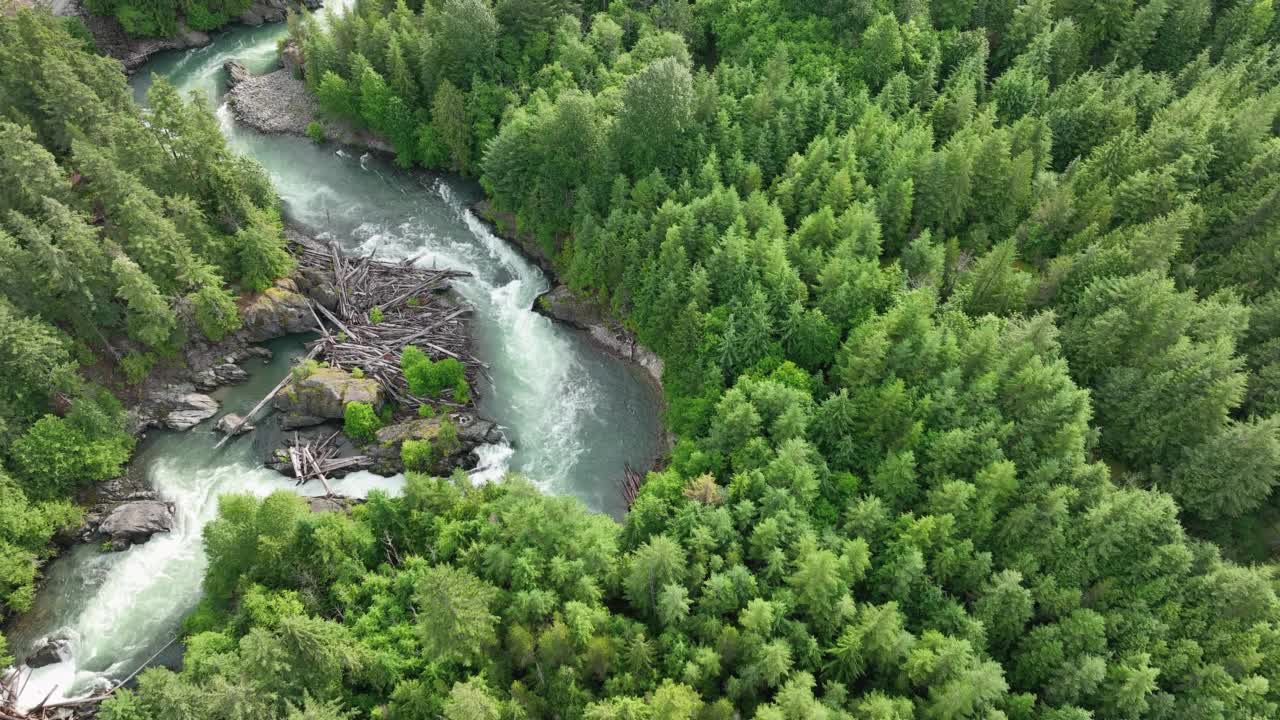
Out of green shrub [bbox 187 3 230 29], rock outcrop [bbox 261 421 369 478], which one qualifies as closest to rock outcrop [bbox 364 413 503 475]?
rock outcrop [bbox 261 421 369 478]

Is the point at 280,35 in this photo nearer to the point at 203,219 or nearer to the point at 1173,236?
the point at 203,219

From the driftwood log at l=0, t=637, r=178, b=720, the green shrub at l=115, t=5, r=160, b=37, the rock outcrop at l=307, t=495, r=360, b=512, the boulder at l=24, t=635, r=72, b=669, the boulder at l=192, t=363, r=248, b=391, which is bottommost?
the driftwood log at l=0, t=637, r=178, b=720

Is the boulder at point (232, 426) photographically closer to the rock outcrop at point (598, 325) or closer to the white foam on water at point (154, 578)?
the white foam on water at point (154, 578)

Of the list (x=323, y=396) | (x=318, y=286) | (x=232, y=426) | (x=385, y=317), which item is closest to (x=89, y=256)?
(x=232, y=426)

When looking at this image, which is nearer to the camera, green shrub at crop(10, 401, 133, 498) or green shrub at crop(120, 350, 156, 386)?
green shrub at crop(10, 401, 133, 498)

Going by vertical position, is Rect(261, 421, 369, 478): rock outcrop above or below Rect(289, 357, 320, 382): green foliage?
below

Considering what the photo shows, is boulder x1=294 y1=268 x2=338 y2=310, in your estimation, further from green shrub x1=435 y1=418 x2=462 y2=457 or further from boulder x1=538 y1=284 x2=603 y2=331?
green shrub x1=435 y1=418 x2=462 y2=457

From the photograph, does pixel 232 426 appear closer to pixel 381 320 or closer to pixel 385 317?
pixel 381 320

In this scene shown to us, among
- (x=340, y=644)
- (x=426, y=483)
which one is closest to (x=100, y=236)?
(x=426, y=483)
